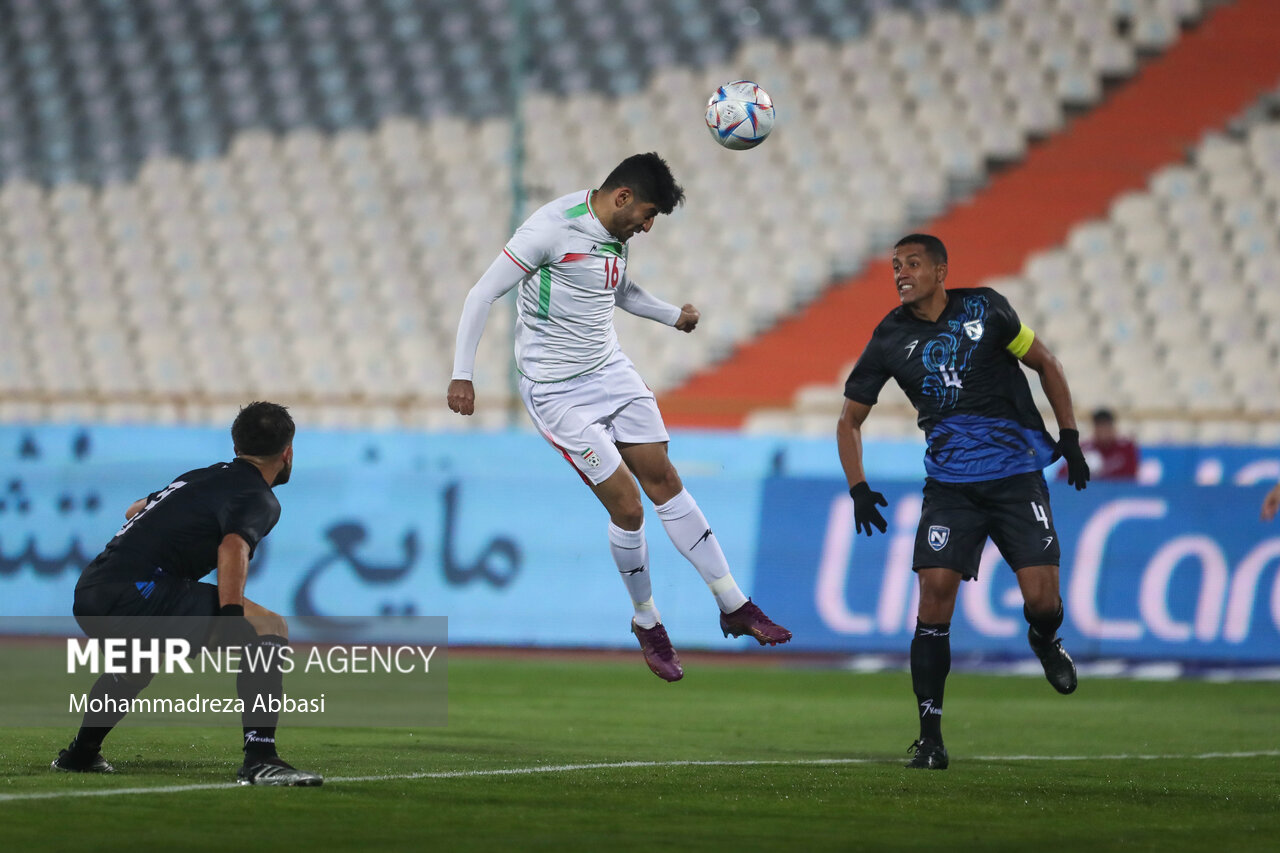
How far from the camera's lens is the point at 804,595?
1289 centimetres

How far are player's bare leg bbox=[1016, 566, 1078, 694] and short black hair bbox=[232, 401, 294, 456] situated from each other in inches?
126

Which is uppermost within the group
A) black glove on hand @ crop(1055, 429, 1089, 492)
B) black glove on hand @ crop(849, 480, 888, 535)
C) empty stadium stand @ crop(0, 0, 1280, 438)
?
empty stadium stand @ crop(0, 0, 1280, 438)

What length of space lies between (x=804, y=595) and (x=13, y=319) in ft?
43.1

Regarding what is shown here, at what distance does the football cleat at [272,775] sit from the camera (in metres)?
5.79

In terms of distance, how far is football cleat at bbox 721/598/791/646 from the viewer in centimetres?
753

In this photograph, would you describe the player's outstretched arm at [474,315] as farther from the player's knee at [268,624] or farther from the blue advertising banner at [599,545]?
the blue advertising banner at [599,545]

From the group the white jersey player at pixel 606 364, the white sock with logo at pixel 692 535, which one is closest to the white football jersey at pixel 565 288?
the white jersey player at pixel 606 364

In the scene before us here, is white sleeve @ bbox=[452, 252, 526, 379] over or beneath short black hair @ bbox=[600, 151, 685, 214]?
beneath

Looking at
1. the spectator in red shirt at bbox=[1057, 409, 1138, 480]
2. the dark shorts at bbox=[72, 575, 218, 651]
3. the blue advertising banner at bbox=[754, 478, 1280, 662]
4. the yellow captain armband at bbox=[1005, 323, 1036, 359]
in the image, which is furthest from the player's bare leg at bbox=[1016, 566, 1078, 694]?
the spectator in red shirt at bbox=[1057, 409, 1138, 480]

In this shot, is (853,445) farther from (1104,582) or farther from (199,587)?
(1104,582)

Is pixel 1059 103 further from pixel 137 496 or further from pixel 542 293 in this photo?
pixel 542 293

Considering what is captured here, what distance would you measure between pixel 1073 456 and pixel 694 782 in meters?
2.26

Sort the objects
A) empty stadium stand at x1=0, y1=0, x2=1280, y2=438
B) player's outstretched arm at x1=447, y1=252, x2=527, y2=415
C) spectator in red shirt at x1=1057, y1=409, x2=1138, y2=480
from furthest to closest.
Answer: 1. empty stadium stand at x1=0, y1=0, x2=1280, y2=438
2. spectator in red shirt at x1=1057, y1=409, x2=1138, y2=480
3. player's outstretched arm at x1=447, y1=252, x2=527, y2=415

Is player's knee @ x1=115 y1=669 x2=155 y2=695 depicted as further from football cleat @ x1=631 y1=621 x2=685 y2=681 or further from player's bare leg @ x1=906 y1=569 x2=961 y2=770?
player's bare leg @ x1=906 y1=569 x2=961 y2=770
